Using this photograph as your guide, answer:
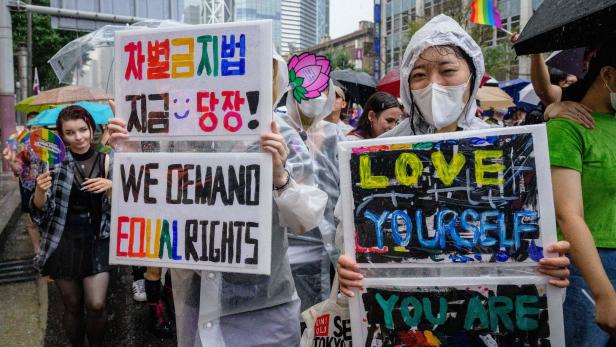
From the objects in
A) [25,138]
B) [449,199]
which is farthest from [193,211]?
[25,138]

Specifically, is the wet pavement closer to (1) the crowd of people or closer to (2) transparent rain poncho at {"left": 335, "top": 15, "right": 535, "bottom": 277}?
(1) the crowd of people

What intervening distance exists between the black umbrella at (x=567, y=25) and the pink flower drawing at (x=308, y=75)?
145cm

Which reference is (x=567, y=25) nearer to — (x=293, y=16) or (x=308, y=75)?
(x=308, y=75)

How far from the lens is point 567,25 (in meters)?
1.80

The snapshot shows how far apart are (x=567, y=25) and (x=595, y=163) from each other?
488 millimetres

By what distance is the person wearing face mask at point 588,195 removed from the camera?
1845mm

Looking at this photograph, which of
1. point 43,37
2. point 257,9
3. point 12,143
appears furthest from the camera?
point 257,9

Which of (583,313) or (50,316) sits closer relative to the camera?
(583,313)

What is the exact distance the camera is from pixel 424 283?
1.72 meters

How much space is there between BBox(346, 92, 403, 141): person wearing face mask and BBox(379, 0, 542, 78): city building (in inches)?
1102

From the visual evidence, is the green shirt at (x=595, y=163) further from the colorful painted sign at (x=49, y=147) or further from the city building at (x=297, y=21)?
the city building at (x=297, y=21)

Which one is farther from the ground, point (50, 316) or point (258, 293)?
point (258, 293)

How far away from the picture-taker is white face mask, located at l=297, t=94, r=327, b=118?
11.2 feet

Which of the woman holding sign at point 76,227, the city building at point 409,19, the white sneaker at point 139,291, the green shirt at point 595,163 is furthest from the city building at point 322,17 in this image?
the green shirt at point 595,163
